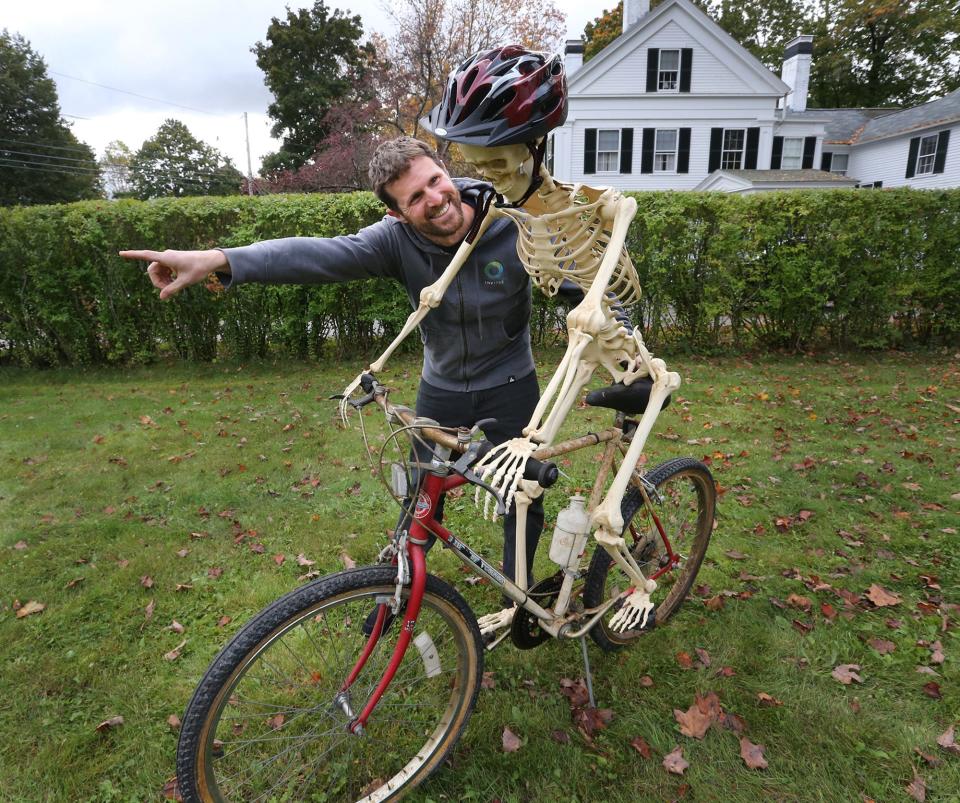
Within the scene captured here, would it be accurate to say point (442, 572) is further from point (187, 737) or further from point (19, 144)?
point (19, 144)

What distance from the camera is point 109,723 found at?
9.11 ft

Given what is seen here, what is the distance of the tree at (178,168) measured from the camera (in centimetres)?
4959

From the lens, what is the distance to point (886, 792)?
241cm

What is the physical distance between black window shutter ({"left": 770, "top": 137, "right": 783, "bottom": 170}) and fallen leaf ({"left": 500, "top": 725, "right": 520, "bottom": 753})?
27.5 m

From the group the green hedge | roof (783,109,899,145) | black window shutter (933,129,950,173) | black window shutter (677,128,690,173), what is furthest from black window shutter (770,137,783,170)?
the green hedge

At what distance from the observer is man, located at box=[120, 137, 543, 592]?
86.3 inches

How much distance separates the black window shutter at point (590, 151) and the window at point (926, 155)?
12893mm

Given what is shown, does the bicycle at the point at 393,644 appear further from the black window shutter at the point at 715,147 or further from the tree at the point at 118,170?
the tree at the point at 118,170

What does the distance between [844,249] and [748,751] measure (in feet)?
27.4

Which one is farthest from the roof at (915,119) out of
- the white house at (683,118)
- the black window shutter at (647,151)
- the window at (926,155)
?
the black window shutter at (647,151)

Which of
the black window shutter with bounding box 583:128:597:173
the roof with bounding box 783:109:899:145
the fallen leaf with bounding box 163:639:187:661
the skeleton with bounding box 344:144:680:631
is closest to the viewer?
the skeleton with bounding box 344:144:680:631

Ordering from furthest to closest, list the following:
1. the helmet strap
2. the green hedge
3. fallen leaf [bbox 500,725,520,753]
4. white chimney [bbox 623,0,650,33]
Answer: white chimney [bbox 623,0,650,33], the green hedge, fallen leaf [bbox 500,725,520,753], the helmet strap

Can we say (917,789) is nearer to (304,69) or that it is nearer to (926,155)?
(926,155)

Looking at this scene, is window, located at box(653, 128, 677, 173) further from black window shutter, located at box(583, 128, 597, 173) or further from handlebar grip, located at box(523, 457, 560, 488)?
handlebar grip, located at box(523, 457, 560, 488)
